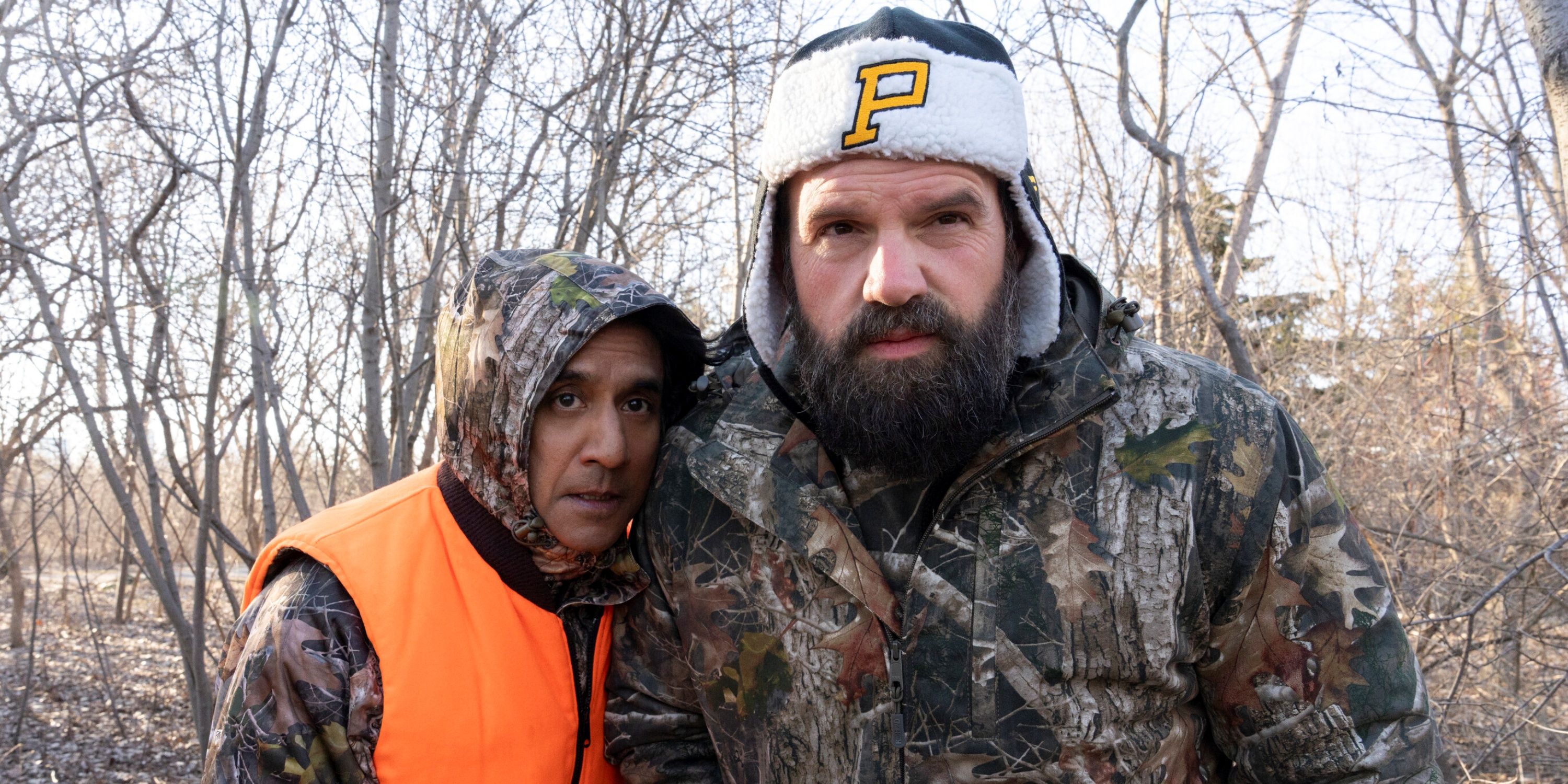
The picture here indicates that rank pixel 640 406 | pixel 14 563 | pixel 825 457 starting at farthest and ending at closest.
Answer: pixel 14 563 → pixel 640 406 → pixel 825 457

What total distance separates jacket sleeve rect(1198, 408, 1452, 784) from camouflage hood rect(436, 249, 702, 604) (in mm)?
1301

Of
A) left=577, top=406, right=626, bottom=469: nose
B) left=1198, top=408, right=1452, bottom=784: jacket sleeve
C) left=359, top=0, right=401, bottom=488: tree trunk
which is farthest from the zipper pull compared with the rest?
left=359, top=0, right=401, bottom=488: tree trunk

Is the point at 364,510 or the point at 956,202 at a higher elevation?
the point at 956,202

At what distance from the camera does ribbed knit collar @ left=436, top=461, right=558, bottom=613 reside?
86.0 inches

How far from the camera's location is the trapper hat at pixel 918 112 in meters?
2.10

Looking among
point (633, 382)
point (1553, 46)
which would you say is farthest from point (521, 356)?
point (1553, 46)

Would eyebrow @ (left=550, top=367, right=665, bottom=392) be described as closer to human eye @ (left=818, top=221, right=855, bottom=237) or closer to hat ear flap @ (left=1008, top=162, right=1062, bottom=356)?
human eye @ (left=818, top=221, right=855, bottom=237)

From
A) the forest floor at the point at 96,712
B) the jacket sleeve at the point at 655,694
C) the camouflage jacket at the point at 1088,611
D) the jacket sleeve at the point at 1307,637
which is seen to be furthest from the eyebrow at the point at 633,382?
the forest floor at the point at 96,712

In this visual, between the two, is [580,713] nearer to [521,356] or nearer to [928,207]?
[521,356]

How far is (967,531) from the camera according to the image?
199 centimetres

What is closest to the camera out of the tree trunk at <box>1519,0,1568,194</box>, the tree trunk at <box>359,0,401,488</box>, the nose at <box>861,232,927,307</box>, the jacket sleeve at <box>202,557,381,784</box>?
the jacket sleeve at <box>202,557,381,784</box>

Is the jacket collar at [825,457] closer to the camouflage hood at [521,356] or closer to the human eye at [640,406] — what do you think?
the human eye at [640,406]

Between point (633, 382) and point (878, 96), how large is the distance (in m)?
0.85

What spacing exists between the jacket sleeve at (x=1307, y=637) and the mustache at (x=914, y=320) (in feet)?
1.88
